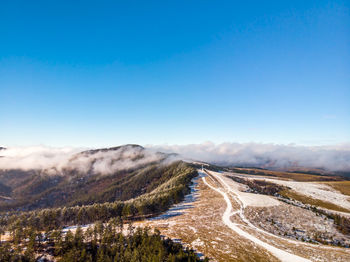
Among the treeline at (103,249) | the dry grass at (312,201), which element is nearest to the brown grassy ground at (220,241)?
the treeline at (103,249)

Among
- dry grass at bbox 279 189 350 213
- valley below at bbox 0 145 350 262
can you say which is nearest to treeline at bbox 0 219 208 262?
valley below at bbox 0 145 350 262

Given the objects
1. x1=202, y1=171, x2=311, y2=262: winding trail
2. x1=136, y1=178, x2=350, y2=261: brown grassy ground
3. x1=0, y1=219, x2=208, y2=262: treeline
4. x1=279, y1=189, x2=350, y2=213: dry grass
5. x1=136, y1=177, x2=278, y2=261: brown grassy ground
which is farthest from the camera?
x1=279, y1=189, x2=350, y2=213: dry grass

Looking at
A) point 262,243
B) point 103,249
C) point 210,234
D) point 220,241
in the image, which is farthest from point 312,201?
point 103,249

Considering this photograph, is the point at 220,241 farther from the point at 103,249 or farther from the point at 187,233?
the point at 103,249

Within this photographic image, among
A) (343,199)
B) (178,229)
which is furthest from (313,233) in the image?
(343,199)

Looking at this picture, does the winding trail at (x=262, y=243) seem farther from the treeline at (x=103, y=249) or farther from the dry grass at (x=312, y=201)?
the dry grass at (x=312, y=201)

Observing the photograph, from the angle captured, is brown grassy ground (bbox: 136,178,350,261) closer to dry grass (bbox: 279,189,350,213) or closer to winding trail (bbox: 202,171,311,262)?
winding trail (bbox: 202,171,311,262)

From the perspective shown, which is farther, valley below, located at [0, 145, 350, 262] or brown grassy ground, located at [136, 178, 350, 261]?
valley below, located at [0, 145, 350, 262]

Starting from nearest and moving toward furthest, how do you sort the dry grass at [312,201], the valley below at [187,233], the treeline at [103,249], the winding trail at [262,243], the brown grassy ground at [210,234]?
1. the winding trail at [262,243]
2. the brown grassy ground at [210,234]
3. the treeline at [103,249]
4. the valley below at [187,233]
5. the dry grass at [312,201]

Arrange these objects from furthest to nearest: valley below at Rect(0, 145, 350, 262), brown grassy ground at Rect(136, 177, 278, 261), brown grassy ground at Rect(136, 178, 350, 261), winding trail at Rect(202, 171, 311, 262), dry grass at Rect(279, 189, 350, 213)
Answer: dry grass at Rect(279, 189, 350, 213), valley below at Rect(0, 145, 350, 262), brown grassy ground at Rect(136, 177, 278, 261), brown grassy ground at Rect(136, 178, 350, 261), winding trail at Rect(202, 171, 311, 262)
